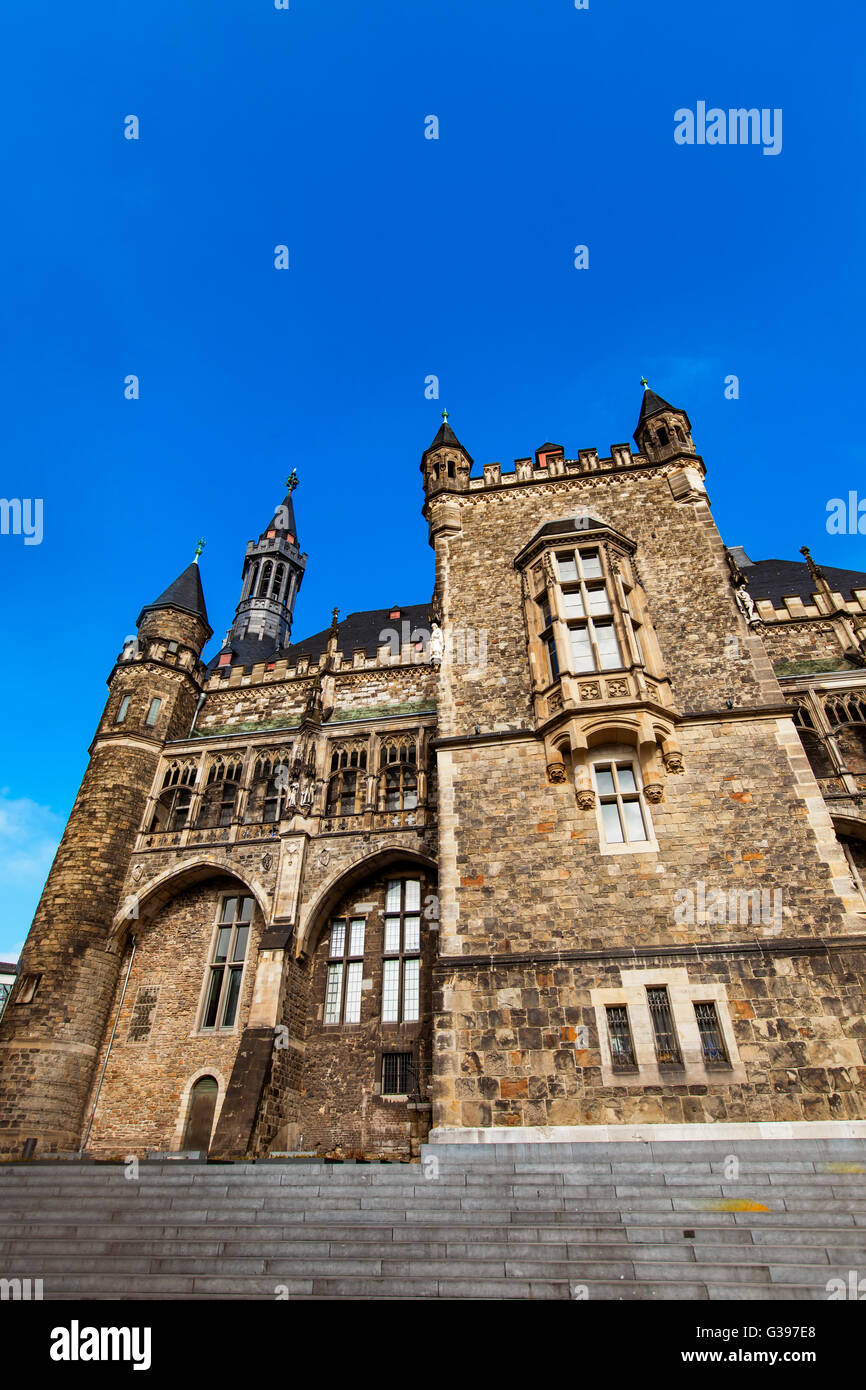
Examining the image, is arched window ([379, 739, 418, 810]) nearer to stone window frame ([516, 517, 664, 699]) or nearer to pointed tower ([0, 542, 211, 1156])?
stone window frame ([516, 517, 664, 699])

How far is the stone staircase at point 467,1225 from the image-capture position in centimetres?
583

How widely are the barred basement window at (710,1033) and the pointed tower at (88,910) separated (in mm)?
12293

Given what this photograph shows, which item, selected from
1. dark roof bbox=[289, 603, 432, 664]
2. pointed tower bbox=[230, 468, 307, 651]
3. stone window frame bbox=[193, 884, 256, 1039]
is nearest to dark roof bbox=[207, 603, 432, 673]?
dark roof bbox=[289, 603, 432, 664]

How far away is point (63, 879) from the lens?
16703 mm

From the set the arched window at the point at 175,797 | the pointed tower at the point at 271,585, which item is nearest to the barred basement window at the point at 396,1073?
the arched window at the point at 175,797

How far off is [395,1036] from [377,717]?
732 cm

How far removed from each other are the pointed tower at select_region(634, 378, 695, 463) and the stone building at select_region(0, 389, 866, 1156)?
0.08 m

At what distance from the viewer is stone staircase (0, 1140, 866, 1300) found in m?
5.83

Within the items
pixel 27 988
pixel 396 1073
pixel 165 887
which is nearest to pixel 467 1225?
pixel 396 1073

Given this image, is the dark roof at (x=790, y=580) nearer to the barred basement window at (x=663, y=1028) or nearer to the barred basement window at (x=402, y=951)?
the barred basement window at (x=402, y=951)

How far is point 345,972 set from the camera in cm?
1588
